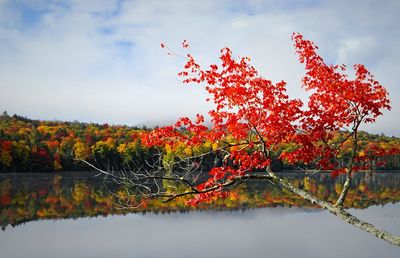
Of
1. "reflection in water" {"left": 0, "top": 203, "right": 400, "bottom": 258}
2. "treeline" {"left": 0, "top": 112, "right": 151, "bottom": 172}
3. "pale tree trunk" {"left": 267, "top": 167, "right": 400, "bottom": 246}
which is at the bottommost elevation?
"reflection in water" {"left": 0, "top": 203, "right": 400, "bottom": 258}

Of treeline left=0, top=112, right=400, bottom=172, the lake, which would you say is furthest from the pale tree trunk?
treeline left=0, top=112, right=400, bottom=172

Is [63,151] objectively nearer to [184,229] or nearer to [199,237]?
[184,229]

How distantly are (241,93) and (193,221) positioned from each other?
2239 cm

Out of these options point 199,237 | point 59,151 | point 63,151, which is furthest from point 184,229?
point 63,151

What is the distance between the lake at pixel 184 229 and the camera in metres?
21.0

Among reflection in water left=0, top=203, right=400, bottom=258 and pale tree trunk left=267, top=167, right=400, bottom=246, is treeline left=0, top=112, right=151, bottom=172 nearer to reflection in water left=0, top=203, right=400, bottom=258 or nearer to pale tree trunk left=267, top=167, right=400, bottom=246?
reflection in water left=0, top=203, right=400, bottom=258

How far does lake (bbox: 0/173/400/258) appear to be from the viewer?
20984 mm

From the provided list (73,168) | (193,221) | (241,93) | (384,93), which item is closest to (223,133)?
(241,93)

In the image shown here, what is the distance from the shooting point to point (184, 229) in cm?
2664

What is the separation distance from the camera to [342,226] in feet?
90.0

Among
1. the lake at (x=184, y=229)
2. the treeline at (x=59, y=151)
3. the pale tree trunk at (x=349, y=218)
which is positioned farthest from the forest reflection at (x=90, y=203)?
the pale tree trunk at (x=349, y=218)

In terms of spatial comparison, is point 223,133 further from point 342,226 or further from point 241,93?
point 342,226

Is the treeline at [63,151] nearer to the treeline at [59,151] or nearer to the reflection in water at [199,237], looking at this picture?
the treeline at [59,151]

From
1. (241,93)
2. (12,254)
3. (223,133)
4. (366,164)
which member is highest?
(241,93)
